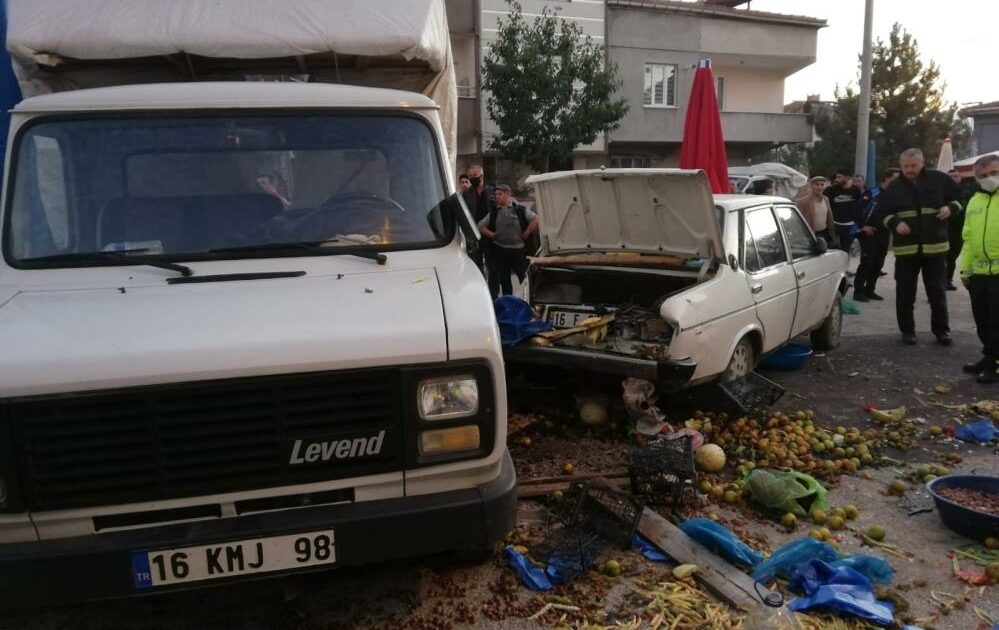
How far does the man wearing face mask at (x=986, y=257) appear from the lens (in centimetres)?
672

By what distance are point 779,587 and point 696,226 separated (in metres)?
3.06

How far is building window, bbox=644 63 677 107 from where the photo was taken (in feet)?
90.4

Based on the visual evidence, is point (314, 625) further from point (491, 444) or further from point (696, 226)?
point (696, 226)

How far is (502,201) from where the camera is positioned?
9.77m

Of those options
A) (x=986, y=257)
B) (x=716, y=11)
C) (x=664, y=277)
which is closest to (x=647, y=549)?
(x=664, y=277)

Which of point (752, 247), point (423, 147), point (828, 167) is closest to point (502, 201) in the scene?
point (752, 247)

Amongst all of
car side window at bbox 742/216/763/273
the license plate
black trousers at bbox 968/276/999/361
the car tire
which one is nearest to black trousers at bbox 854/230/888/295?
the car tire

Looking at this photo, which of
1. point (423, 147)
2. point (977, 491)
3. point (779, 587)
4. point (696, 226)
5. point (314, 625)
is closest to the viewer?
point (314, 625)

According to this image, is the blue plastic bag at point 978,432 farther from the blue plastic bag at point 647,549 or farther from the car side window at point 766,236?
the blue plastic bag at point 647,549

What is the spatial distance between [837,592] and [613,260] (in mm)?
3393

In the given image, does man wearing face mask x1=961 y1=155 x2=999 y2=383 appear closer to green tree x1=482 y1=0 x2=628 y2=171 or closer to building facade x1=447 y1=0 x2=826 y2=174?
green tree x1=482 y1=0 x2=628 y2=171

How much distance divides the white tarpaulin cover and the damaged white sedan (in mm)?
2314

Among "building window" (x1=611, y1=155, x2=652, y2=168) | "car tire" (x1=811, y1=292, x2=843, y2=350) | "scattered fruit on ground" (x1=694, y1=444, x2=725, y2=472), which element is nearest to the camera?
"scattered fruit on ground" (x1=694, y1=444, x2=725, y2=472)

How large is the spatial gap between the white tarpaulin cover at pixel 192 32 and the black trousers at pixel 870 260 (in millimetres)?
8578
